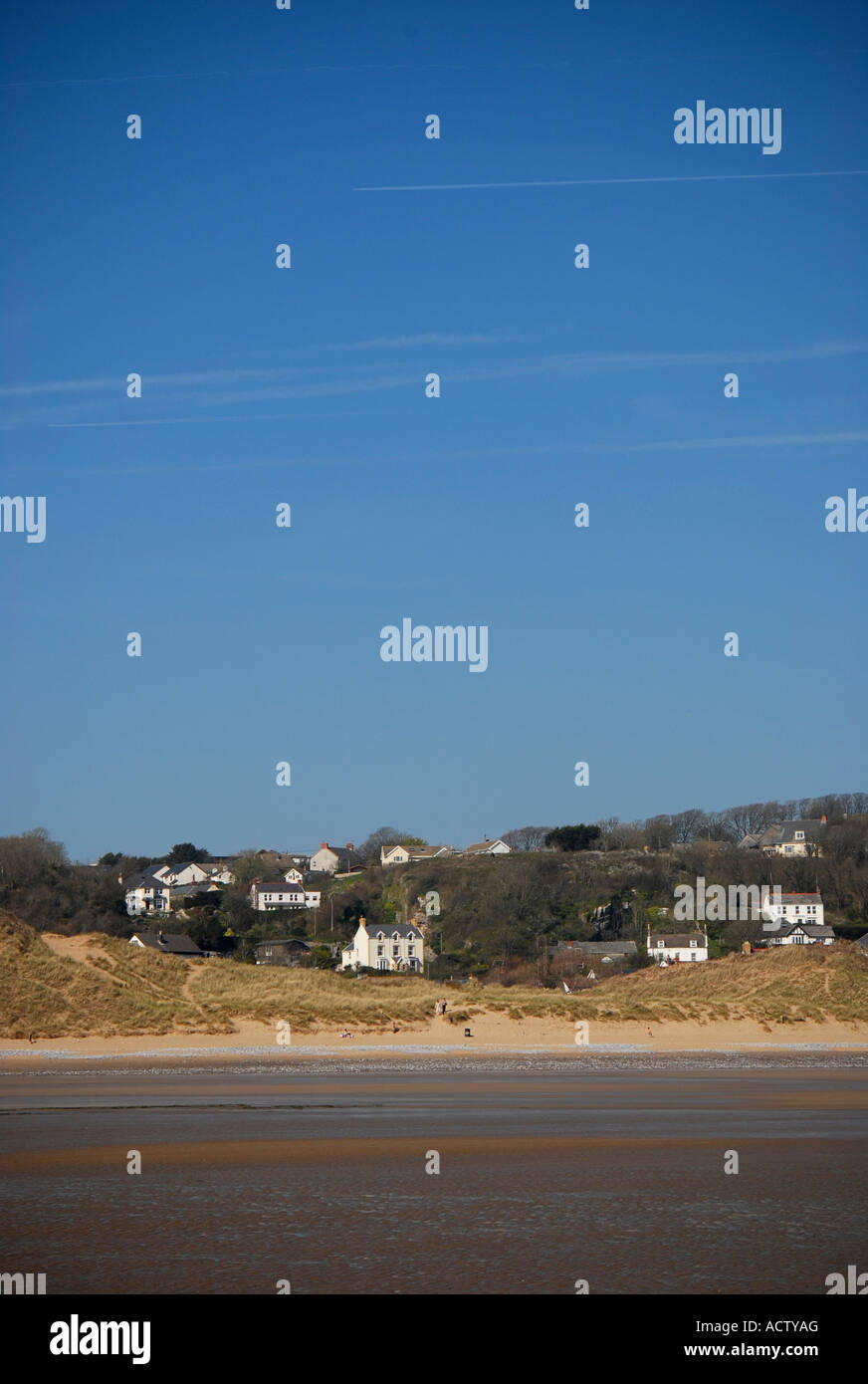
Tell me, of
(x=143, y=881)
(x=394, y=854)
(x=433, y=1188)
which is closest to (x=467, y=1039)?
(x=433, y=1188)

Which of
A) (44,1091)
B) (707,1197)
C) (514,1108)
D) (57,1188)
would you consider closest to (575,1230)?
(707,1197)

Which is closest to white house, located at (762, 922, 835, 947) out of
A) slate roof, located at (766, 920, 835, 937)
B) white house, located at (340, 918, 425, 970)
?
slate roof, located at (766, 920, 835, 937)

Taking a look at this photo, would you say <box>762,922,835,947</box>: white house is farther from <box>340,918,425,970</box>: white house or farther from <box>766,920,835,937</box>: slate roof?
<box>340,918,425,970</box>: white house

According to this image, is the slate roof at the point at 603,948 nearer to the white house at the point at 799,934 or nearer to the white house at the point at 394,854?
the white house at the point at 799,934

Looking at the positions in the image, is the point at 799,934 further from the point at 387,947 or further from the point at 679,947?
the point at 387,947

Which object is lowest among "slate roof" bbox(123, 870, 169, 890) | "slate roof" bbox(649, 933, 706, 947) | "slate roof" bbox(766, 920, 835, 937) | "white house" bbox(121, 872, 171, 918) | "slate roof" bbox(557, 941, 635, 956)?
"slate roof" bbox(557, 941, 635, 956)
